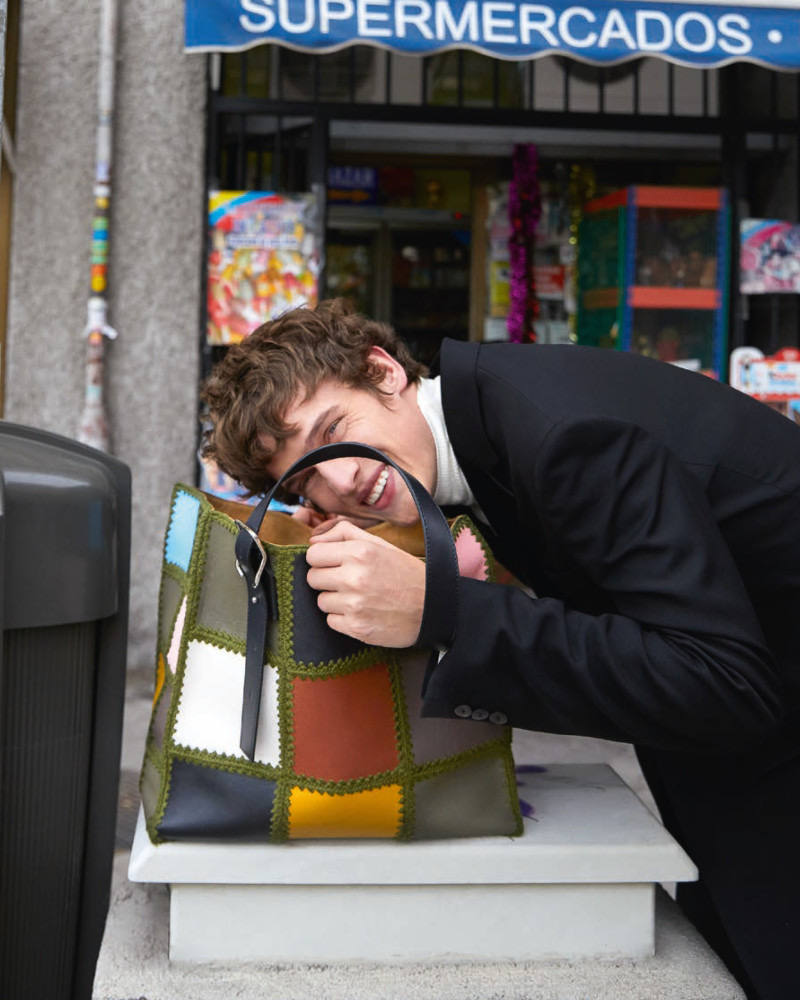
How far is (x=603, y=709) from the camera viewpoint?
1.26 metres

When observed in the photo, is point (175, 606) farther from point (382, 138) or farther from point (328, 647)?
point (382, 138)

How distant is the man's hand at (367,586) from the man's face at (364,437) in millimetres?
270

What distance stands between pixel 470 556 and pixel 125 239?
13.5 ft

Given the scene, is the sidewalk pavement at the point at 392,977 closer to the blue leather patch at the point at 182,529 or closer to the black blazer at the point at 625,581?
the black blazer at the point at 625,581

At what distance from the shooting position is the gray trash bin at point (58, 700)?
126 cm

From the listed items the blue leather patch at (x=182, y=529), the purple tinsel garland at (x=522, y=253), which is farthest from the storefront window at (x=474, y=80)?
the blue leather patch at (x=182, y=529)

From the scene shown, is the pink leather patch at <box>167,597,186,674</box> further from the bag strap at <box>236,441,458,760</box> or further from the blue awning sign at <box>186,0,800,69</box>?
the blue awning sign at <box>186,0,800,69</box>

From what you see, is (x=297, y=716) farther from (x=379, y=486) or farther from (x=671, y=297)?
(x=671, y=297)

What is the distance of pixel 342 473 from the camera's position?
1.55 m

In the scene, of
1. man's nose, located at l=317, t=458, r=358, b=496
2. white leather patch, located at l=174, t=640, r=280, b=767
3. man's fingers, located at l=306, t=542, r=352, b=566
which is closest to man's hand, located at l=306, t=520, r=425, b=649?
man's fingers, located at l=306, t=542, r=352, b=566

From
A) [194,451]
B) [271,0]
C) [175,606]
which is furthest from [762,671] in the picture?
[194,451]

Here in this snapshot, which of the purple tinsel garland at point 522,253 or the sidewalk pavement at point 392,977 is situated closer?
the sidewalk pavement at point 392,977

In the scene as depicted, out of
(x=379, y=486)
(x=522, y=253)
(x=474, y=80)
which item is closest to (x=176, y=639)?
(x=379, y=486)

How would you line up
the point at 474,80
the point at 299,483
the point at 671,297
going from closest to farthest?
the point at 299,483 → the point at 671,297 → the point at 474,80
